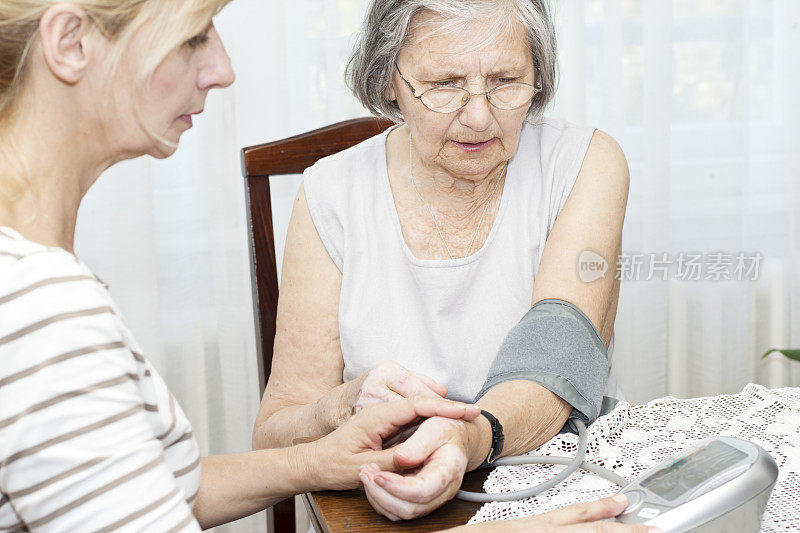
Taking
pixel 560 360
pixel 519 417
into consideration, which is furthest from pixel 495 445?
pixel 560 360

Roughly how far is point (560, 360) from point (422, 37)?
0.54 meters

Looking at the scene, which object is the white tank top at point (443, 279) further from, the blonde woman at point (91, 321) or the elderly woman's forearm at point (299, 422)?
the blonde woman at point (91, 321)

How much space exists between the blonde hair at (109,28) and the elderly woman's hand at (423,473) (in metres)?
0.45

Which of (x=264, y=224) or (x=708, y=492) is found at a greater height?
(x=264, y=224)

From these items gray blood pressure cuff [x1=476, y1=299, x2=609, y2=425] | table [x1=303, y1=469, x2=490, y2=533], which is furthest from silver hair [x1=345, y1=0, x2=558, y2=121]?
table [x1=303, y1=469, x2=490, y2=533]

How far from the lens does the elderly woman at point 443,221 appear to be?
47.7 inches

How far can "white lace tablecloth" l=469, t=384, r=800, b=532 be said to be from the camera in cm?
79

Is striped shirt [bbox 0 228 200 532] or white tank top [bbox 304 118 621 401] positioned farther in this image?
white tank top [bbox 304 118 621 401]

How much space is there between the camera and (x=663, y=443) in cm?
91

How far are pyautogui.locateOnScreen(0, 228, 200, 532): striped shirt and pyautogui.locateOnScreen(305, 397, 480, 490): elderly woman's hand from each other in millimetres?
270

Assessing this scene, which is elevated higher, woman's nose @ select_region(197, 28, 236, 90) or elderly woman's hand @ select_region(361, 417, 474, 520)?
woman's nose @ select_region(197, 28, 236, 90)

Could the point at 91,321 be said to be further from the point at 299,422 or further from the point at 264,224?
the point at 264,224

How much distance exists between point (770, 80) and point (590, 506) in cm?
172

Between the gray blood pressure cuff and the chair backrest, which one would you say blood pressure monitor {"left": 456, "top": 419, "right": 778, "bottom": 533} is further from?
the chair backrest
